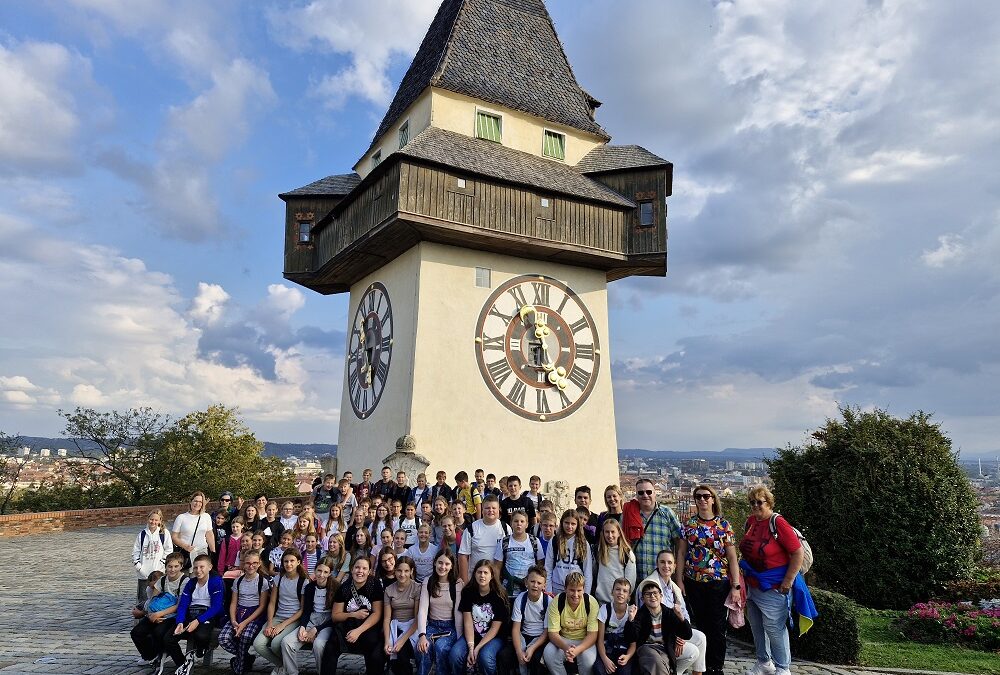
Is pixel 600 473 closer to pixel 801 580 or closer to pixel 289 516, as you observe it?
pixel 289 516

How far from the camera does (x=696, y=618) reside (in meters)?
5.87

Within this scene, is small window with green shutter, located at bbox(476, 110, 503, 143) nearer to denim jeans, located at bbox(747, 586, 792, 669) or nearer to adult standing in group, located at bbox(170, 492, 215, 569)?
adult standing in group, located at bbox(170, 492, 215, 569)

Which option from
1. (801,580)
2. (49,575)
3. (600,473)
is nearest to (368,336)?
(600,473)

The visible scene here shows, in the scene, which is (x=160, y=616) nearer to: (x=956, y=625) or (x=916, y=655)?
(x=916, y=655)

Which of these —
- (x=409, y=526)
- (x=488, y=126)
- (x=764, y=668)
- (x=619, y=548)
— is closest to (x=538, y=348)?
(x=488, y=126)

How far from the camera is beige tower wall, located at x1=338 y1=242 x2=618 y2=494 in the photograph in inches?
547

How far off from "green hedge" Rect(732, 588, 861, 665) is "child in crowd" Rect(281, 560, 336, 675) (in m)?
4.64

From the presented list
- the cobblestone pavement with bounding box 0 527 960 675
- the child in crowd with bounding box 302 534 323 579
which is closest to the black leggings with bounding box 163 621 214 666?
the cobblestone pavement with bounding box 0 527 960 675

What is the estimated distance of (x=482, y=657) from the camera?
19.0 feet

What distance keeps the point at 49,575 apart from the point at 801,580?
37.2 feet

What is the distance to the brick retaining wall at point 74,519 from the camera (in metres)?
16.5

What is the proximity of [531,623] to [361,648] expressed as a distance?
1517mm

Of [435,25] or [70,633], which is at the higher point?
[435,25]

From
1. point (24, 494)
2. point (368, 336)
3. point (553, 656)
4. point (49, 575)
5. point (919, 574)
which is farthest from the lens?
point (24, 494)
